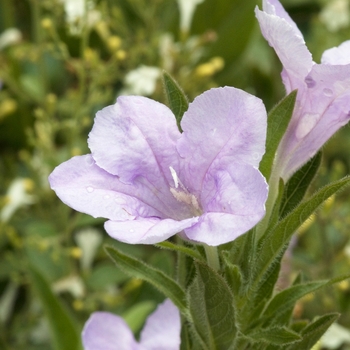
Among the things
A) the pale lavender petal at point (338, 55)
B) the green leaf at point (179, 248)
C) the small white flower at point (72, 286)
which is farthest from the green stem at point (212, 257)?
the small white flower at point (72, 286)

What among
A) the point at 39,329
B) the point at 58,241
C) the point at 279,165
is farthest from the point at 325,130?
the point at 39,329

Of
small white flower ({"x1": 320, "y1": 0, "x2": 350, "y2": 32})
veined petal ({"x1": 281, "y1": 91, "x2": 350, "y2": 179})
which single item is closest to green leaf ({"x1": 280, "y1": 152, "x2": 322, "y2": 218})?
veined petal ({"x1": 281, "y1": 91, "x2": 350, "y2": 179})

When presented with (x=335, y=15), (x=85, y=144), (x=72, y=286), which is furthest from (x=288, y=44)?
(x=335, y=15)

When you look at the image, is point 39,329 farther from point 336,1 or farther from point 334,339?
point 336,1

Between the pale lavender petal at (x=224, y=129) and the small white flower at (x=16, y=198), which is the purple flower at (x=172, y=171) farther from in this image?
the small white flower at (x=16, y=198)

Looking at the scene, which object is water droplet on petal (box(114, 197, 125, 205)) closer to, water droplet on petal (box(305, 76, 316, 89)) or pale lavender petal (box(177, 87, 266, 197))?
pale lavender petal (box(177, 87, 266, 197))
